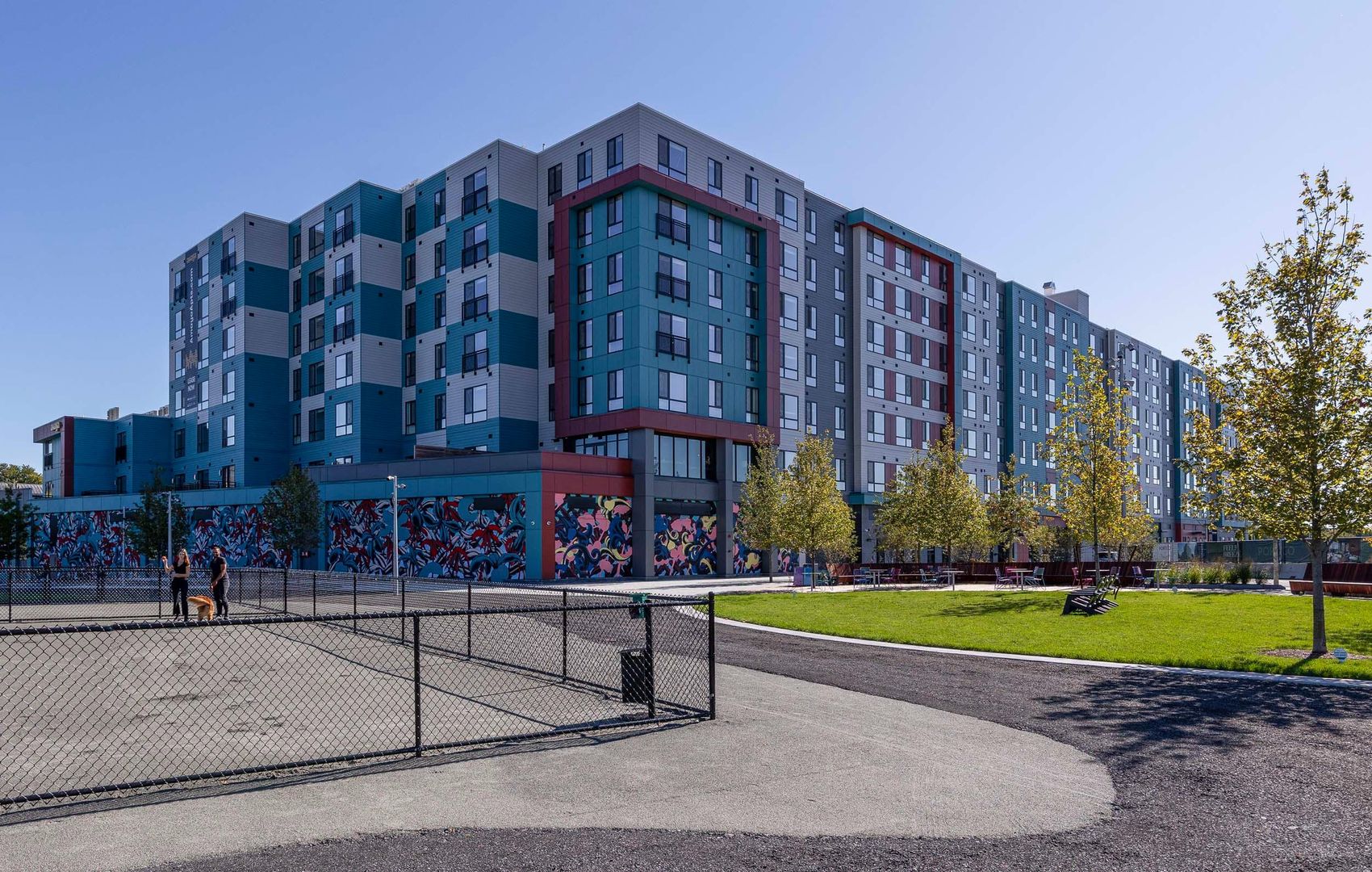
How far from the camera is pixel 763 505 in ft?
147

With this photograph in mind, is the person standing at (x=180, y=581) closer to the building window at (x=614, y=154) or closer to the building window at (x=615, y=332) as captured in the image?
the building window at (x=615, y=332)

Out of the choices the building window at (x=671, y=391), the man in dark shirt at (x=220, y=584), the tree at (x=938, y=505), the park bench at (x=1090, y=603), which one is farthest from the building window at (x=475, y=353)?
the park bench at (x=1090, y=603)

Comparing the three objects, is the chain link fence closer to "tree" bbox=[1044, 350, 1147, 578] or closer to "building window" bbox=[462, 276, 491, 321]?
"tree" bbox=[1044, 350, 1147, 578]

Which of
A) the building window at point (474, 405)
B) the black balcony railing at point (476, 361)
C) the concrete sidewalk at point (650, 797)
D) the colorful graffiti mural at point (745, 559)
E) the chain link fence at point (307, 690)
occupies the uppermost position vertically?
the black balcony railing at point (476, 361)

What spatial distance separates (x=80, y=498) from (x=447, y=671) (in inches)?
2676

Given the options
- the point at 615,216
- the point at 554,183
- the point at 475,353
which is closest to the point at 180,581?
the point at 475,353

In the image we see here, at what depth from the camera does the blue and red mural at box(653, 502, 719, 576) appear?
49.2 meters

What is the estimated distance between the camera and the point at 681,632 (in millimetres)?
21016

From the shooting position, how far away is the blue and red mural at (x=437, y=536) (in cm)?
4556

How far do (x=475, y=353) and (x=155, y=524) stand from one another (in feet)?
75.3

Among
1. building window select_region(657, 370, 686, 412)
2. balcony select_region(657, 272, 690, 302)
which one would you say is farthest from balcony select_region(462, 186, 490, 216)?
building window select_region(657, 370, 686, 412)

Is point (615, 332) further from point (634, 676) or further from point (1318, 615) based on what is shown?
point (634, 676)

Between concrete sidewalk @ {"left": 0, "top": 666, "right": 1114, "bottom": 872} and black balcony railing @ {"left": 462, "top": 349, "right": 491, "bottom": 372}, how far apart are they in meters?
43.9

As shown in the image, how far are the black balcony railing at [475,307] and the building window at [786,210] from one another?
18685 mm
